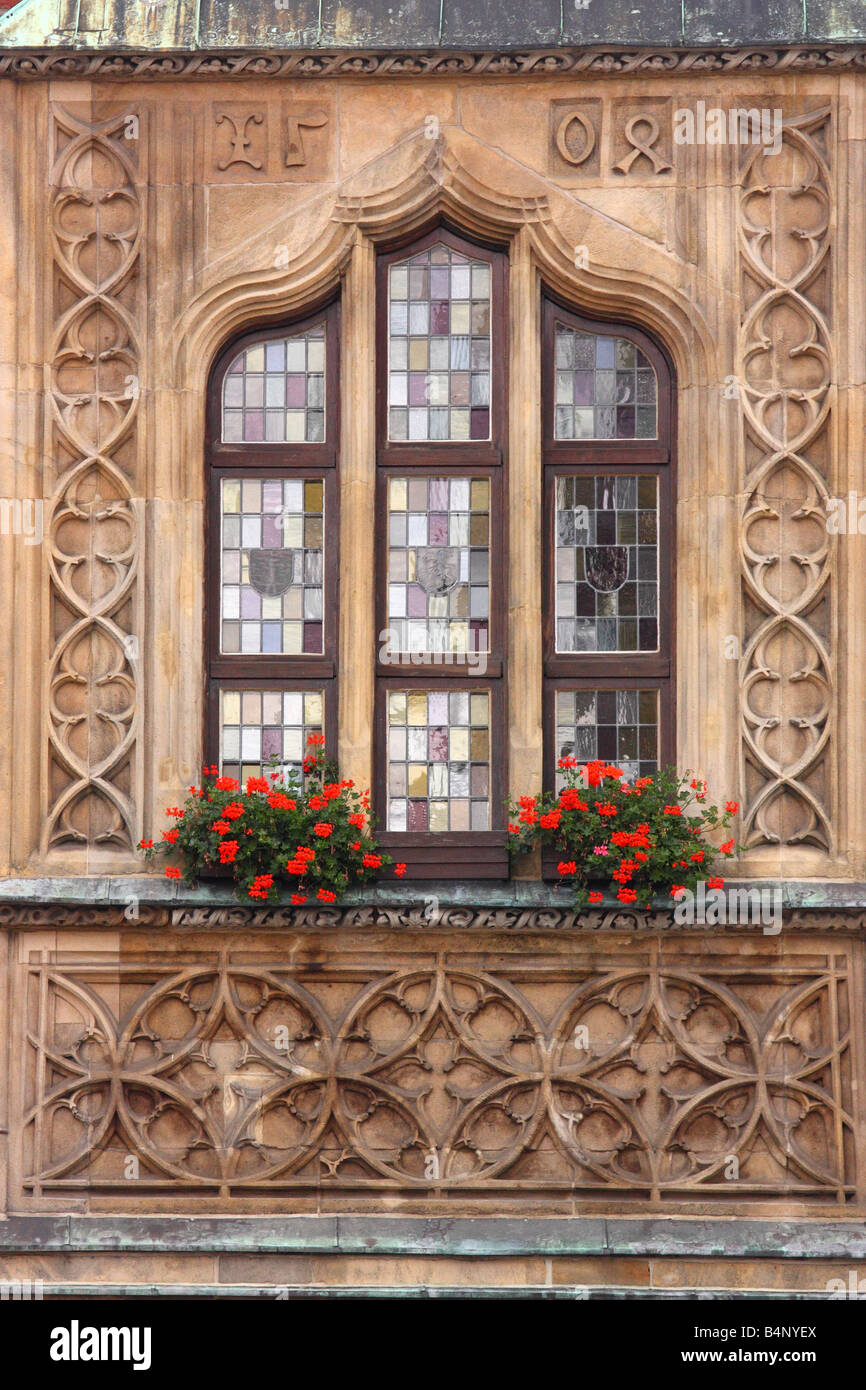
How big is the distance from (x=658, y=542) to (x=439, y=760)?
158 centimetres

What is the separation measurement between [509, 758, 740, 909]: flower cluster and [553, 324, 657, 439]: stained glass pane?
1.75 m

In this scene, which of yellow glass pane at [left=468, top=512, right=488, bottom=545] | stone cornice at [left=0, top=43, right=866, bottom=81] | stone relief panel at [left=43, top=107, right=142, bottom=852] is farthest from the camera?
yellow glass pane at [left=468, top=512, right=488, bottom=545]

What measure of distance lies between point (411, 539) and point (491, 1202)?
11.0 ft

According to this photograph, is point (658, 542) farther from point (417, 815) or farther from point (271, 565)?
point (271, 565)

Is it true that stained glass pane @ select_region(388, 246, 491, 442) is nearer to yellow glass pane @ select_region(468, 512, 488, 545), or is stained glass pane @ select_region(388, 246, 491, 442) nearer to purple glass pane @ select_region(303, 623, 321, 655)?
yellow glass pane @ select_region(468, 512, 488, 545)

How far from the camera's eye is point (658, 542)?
9164 millimetres

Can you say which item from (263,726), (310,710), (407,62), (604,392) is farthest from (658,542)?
(407,62)

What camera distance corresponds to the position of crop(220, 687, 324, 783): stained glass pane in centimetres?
914

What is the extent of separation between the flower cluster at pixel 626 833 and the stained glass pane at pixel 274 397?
7.41ft

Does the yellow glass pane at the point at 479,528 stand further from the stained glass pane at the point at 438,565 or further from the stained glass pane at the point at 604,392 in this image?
the stained glass pane at the point at 604,392

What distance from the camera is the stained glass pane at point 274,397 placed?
922cm

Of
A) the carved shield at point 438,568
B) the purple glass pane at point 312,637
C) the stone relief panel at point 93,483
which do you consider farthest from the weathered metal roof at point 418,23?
the purple glass pane at point 312,637

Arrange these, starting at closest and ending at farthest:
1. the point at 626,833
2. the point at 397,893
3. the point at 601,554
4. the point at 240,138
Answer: the point at 626,833 → the point at 397,893 → the point at 240,138 → the point at 601,554

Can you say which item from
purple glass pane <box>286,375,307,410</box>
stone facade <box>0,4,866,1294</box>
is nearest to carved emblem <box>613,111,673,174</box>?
stone facade <box>0,4,866,1294</box>
